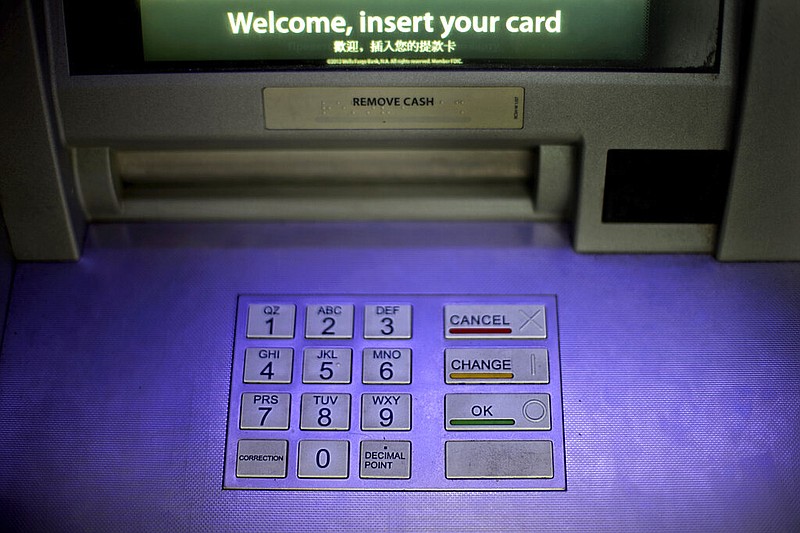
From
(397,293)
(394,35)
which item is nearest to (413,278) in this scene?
(397,293)

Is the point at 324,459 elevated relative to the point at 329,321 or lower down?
lower down

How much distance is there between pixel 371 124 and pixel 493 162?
24 centimetres

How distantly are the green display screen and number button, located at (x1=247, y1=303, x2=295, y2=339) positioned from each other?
1.34 feet

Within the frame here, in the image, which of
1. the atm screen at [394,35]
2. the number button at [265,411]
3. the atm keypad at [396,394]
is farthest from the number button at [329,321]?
the atm screen at [394,35]

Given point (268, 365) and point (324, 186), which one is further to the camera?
point (324, 186)

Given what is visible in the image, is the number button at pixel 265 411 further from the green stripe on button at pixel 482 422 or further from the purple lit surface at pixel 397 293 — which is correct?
the green stripe on button at pixel 482 422

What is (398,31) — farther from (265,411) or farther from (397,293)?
(265,411)

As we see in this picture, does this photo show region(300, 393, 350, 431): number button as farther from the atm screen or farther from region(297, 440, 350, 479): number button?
the atm screen

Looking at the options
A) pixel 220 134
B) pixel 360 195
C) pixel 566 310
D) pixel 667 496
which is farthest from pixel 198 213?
pixel 667 496

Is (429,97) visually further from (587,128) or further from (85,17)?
(85,17)

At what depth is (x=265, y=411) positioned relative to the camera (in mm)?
1336

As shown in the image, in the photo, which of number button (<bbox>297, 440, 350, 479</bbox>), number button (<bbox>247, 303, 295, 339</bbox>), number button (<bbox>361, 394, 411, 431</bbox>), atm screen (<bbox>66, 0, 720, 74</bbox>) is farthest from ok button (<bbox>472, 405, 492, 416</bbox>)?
atm screen (<bbox>66, 0, 720, 74</bbox>)

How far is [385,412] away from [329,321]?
0.18 metres

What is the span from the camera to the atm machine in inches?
51.3
